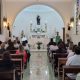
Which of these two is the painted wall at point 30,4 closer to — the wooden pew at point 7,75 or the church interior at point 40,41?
the church interior at point 40,41

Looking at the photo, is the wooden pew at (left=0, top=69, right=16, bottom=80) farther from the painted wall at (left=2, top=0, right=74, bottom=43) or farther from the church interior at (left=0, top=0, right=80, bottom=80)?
the painted wall at (left=2, top=0, right=74, bottom=43)

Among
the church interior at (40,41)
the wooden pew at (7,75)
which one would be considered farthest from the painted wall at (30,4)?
the wooden pew at (7,75)

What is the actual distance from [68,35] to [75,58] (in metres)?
13.8

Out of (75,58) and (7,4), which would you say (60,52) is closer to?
(75,58)

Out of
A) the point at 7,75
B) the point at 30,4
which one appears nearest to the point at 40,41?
the point at 30,4

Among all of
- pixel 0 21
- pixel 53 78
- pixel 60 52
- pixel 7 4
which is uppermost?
pixel 7 4

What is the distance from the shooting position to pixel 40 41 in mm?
26734

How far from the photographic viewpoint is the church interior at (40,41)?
724 cm

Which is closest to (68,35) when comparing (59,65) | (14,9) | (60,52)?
(14,9)

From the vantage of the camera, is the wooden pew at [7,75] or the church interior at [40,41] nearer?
the wooden pew at [7,75]

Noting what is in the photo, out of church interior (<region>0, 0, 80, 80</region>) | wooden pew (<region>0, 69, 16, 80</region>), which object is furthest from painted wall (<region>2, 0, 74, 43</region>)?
wooden pew (<region>0, 69, 16, 80</region>)

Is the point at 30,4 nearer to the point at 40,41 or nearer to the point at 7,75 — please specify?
the point at 40,41

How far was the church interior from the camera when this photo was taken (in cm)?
724

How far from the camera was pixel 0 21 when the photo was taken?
18.6m
